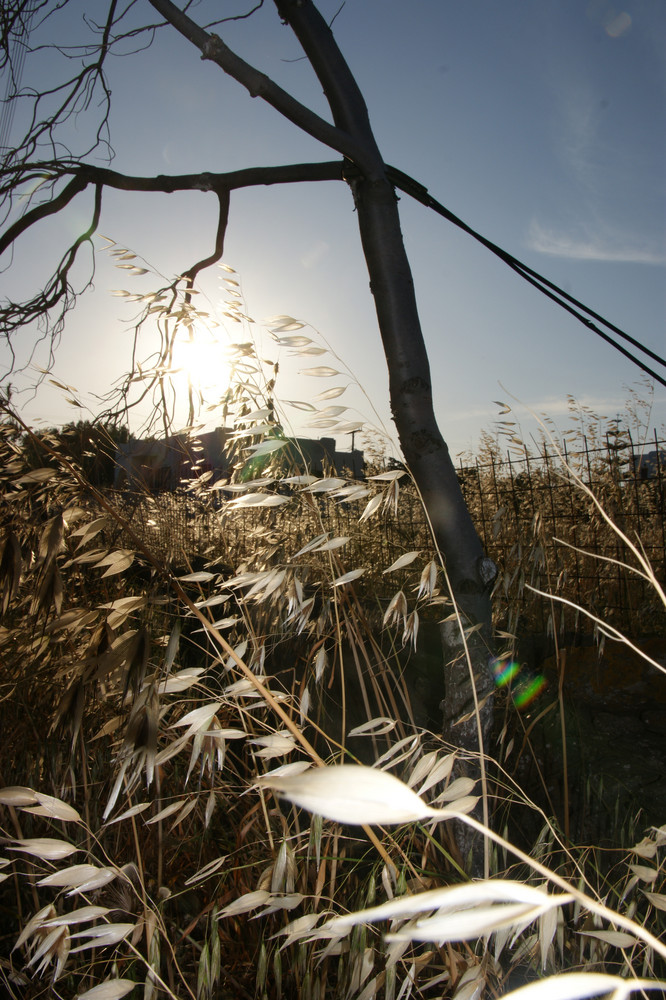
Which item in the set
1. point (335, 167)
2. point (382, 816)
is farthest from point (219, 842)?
point (335, 167)

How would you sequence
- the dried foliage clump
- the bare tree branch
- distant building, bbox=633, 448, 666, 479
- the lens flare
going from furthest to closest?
distant building, bbox=633, 448, 666, 479 → the lens flare → the bare tree branch → the dried foliage clump

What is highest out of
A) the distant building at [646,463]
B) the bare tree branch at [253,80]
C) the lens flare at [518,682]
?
the bare tree branch at [253,80]

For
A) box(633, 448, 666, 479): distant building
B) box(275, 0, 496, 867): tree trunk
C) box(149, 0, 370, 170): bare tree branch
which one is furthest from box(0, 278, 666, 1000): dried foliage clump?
box(633, 448, 666, 479): distant building

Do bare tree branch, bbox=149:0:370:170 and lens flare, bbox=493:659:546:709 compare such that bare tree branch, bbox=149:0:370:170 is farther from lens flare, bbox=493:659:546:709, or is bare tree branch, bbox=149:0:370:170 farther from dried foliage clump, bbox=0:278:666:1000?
lens flare, bbox=493:659:546:709

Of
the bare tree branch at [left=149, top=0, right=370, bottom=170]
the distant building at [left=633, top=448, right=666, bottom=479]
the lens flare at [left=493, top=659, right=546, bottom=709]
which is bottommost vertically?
the lens flare at [left=493, top=659, right=546, bottom=709]

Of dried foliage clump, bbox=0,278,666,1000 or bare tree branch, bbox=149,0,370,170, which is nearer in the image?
dried foliage clump, bbox=0,278,666,1000

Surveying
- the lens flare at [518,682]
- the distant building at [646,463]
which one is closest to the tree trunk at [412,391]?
the lens flare at [518,682]

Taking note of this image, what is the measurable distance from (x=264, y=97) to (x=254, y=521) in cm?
138

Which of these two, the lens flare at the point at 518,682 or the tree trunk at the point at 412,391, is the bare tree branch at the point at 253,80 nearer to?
the tree trunk at the point at 412,391

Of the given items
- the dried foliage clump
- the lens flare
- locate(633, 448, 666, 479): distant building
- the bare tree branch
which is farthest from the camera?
locate(633, 448, 666, 479): distant building

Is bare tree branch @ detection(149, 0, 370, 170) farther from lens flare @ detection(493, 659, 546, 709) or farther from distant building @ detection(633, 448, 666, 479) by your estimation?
distant building @ detection(633, 448, 666, 479)

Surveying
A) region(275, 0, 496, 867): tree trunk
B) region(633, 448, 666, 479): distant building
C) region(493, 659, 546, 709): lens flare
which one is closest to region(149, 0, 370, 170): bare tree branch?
region(275, 0, 496, 867): tree trunk

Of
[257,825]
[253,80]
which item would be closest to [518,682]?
[257,825]

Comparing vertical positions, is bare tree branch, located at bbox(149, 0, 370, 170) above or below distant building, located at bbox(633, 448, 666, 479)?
above
